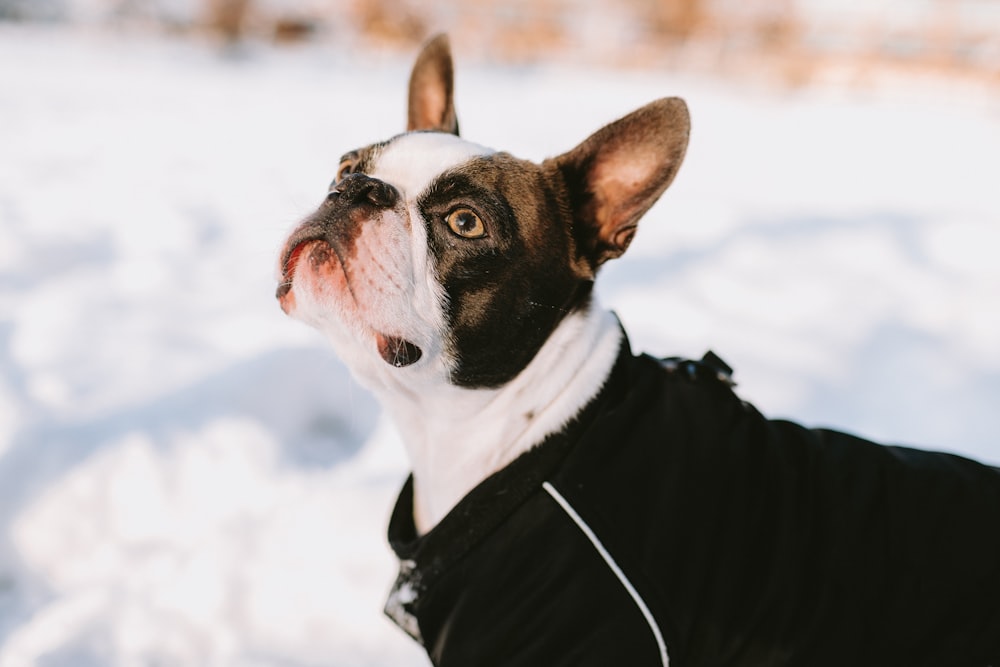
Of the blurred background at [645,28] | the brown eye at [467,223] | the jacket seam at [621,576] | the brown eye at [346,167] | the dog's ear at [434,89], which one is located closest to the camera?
the jacket seam at [621,576]

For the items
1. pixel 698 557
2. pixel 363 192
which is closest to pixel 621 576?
pixel 698 557

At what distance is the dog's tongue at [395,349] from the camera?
4.90 feet

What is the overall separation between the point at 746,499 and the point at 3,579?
7.21 ft

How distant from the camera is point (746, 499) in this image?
4.86ft

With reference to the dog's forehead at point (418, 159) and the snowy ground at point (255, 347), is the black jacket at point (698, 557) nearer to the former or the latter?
the dog's forehead at point (418, 159)

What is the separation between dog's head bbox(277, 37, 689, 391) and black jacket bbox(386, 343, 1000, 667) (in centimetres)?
29

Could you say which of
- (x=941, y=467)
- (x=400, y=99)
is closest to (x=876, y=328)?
(x=941, y=467)

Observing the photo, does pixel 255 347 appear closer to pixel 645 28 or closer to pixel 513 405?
pixel 513 405

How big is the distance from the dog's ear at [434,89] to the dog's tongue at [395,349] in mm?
819

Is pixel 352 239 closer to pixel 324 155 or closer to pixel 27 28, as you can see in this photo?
pixel 324 155

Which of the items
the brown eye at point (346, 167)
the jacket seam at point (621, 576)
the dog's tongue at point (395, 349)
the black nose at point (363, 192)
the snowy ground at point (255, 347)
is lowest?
the snowy ground at point (255, 347)

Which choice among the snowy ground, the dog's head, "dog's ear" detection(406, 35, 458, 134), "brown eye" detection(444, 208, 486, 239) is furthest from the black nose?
the snowy ground

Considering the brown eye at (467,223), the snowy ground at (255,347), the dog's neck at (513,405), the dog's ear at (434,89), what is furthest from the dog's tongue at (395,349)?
the snowy ground at (255,347)

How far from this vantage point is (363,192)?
1498 millimetres
